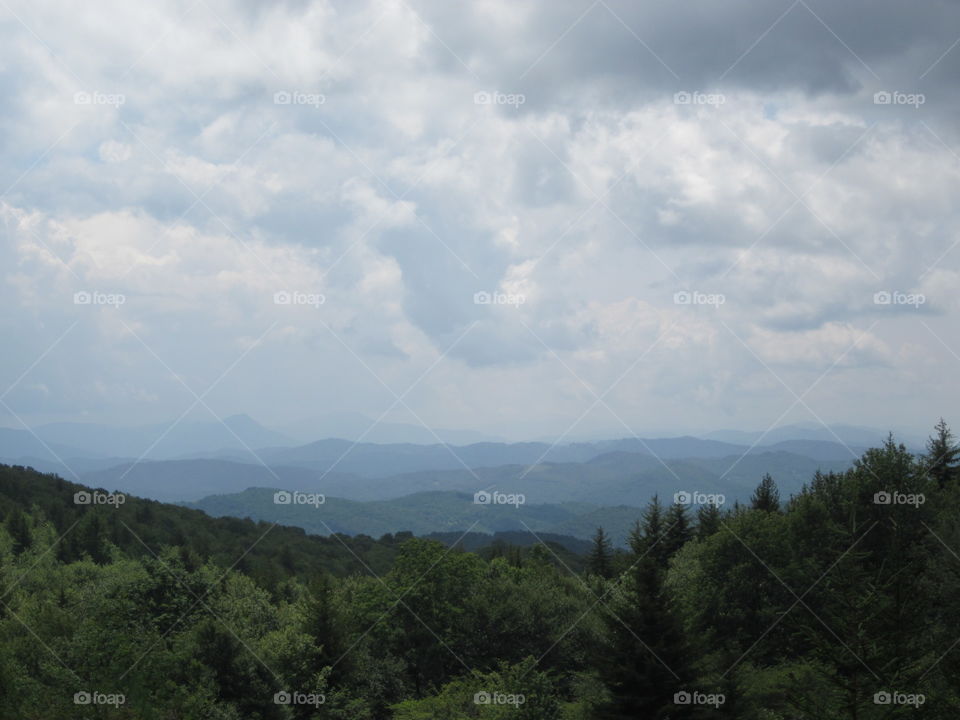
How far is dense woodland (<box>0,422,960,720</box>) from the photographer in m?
23.4

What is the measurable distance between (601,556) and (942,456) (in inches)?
1349

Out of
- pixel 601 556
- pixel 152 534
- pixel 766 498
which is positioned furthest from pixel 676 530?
pixel 152 534

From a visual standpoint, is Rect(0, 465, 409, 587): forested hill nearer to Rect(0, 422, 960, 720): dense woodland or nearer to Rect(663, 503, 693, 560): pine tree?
Rect(0, 422, 960, 720): dense woodland

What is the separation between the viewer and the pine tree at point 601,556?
73.7 metres

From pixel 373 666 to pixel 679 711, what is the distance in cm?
2373

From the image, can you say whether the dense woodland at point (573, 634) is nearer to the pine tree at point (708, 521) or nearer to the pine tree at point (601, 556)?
the pine tree at point (708, 521)

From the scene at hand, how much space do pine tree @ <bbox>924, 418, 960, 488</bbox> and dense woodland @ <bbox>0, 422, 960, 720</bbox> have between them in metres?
0.21

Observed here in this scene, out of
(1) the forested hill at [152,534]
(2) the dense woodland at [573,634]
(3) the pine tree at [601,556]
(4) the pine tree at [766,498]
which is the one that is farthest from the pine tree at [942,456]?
(1) the forested hill at [152,534]

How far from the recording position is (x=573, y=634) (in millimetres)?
40375

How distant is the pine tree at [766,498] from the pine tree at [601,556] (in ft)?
56.9

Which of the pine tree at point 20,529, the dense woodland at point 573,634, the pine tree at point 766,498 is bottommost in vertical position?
the dense woodland at point 573,634

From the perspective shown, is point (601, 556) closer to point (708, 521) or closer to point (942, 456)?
point (708, 521)

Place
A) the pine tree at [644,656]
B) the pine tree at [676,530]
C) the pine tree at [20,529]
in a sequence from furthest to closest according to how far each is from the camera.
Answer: the pine tree at [20,529] < the pine tree at [676,530] < the pine tree at [644,656]

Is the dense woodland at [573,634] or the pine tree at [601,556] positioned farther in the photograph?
the pine tree at [601,556]
